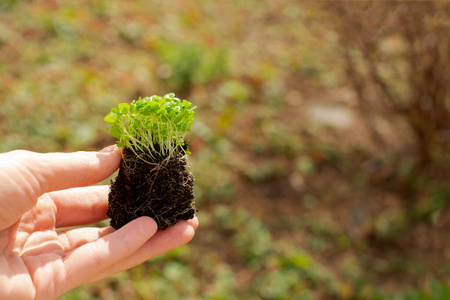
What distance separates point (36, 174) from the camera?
2.39m

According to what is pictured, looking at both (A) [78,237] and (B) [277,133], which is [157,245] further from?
(B) [277,133]

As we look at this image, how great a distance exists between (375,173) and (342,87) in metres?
1.65

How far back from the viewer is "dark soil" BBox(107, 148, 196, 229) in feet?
8.61

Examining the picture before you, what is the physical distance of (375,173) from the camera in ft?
18.0

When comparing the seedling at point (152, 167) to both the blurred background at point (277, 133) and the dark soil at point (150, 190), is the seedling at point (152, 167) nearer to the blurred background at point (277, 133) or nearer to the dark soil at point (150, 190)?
the dark soil at point (150, 190)

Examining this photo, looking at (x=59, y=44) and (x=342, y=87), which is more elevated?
(x=59, y=44)

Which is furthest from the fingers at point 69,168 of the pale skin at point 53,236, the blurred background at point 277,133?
the blurred background at point 277,133

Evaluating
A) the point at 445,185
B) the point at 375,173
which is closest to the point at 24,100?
the point at 375,173

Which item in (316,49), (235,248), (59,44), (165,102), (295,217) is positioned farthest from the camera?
(316,49)

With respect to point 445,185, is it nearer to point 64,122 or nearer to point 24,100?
point 64,122

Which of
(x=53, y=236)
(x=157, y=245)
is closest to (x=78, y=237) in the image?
(x=53, y=236)

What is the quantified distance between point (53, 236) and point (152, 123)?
0.91 m

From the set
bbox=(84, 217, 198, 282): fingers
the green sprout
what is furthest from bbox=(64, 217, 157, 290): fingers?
the green sprout

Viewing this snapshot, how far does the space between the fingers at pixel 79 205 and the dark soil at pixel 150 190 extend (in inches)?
10.4
